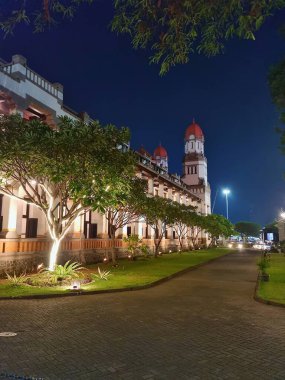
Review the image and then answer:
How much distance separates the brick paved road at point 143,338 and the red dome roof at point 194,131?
245 ft

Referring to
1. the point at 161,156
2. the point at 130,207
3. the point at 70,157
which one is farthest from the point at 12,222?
the point at 161,156

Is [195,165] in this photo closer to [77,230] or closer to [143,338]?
[77,230]

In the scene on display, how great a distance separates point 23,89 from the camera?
69.5 feet

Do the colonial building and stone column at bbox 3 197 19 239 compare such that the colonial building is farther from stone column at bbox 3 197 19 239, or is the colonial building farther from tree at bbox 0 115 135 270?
tree at bbox 0 115 135 270

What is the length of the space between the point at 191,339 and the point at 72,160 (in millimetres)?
9747

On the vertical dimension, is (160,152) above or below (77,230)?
above

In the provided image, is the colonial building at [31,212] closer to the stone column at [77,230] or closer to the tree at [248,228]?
the stone column at [77,230]

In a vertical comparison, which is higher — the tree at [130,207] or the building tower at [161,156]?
the building tower at [161,156]

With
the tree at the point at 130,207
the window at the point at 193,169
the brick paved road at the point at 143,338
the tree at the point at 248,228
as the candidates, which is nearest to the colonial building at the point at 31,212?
the tree at the point at 130,207

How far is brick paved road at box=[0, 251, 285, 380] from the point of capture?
17.6 ft

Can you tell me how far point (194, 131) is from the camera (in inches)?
3307

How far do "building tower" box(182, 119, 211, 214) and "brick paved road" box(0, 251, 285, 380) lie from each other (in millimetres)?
69710

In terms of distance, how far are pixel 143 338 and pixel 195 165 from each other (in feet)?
254

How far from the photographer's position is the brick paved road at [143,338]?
17.6ft
